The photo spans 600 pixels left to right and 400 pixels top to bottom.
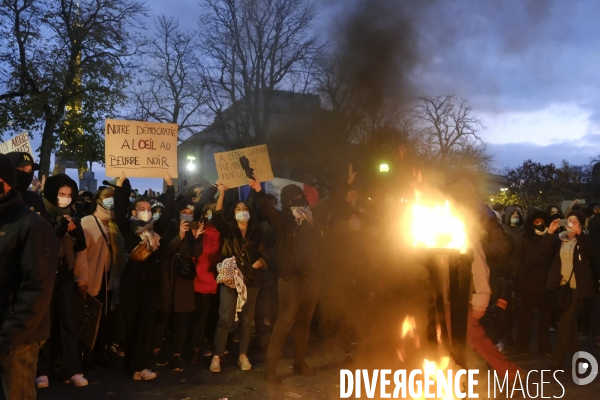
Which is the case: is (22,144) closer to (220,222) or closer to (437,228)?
(220,222)

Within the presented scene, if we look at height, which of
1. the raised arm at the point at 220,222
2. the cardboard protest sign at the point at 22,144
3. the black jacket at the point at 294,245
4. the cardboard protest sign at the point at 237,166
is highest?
the cardboard protest sign at the point at 22,144

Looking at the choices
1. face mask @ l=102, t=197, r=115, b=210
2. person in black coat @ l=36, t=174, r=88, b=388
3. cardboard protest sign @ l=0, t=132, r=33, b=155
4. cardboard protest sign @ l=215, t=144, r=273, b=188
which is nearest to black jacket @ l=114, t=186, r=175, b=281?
face mask @ l=102, t=197, r=115, b=210

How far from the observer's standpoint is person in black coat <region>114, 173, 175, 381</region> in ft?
19.9

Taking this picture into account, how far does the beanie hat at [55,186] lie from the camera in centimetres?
598

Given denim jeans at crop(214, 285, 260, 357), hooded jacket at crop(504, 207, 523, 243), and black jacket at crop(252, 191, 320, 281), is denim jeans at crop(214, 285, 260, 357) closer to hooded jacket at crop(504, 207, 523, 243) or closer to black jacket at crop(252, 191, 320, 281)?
black jacket at crop(252, 191, 320, 281)

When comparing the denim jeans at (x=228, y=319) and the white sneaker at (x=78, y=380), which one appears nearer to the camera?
the white sneaker at (x=78, y=380)

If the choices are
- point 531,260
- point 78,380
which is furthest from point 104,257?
point 531,260

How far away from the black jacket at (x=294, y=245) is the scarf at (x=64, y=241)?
6.99 feet

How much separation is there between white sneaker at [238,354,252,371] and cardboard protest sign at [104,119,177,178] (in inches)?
99.0

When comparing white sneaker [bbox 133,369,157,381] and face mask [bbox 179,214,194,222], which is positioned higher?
face mask [bbox 179,214,194,222]

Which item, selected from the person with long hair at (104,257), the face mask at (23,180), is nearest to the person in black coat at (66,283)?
the person with long hair at (104,257)

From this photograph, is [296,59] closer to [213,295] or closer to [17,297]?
[213,295]

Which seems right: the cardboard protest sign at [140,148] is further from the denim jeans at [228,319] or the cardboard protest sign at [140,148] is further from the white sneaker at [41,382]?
the white sneaker at [41,382]

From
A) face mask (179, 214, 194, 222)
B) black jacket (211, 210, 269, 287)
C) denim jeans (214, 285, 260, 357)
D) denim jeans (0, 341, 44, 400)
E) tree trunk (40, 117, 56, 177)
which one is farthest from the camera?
tree trunk (40, 117, 56, 177)
